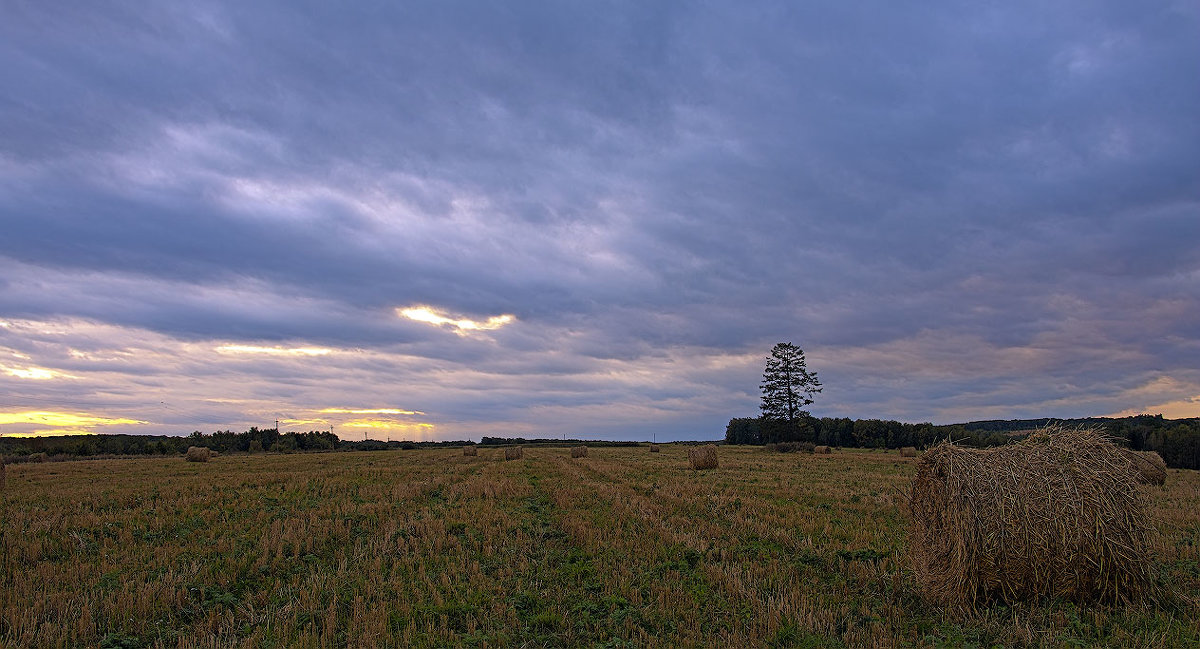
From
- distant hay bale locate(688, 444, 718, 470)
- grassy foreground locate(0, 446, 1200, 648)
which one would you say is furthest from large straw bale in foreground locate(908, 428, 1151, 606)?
distant hay bale locate(688, 444, 718, 470)

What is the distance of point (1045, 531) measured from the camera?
775cm

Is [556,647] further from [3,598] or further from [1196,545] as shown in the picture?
[1196,545]

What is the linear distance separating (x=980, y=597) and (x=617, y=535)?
6.06 metres

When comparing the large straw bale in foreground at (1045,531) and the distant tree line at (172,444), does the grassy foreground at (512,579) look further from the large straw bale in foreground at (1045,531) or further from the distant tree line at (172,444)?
the distant tree line at (172,444)

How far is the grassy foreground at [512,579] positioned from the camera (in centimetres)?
672

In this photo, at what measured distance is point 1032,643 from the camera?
639 cm

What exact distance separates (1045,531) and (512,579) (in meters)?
7.34

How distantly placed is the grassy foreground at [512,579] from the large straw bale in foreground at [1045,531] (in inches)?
15.2

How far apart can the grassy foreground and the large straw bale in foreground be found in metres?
0.39

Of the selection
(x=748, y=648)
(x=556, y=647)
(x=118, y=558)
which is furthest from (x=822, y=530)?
(x=118, y=558)

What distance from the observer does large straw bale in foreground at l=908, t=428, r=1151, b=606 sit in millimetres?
7629

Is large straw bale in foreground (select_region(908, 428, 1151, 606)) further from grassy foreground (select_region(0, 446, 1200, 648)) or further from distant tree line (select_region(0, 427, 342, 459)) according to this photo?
distant tree line (select_region(0, 427, 342, 459))

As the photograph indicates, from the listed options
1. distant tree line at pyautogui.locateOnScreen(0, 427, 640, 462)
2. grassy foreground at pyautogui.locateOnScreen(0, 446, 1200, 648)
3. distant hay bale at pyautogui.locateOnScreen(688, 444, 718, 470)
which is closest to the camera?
grassy foreground at pyautogui.locateOnScreen(0, 446, 1200, 648)

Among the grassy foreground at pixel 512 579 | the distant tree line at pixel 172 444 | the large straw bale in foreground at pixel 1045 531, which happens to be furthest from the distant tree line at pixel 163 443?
the large straw bale in foreground at pixel 1045 531
